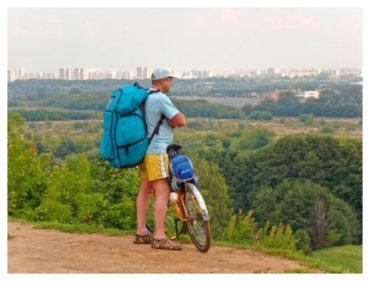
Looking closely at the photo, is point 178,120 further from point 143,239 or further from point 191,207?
point 143,239

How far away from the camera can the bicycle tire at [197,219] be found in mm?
6339

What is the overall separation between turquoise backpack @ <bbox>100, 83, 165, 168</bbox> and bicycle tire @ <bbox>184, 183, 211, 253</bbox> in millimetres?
551

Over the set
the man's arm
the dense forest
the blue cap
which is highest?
the blue cap

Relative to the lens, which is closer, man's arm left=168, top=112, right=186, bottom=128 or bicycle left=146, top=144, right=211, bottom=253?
man's arm left=168, top=112, right=186, bottom=128

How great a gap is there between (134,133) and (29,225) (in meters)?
2.07

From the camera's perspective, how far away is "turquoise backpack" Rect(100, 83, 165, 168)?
6340 mm

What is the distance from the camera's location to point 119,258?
245 inches

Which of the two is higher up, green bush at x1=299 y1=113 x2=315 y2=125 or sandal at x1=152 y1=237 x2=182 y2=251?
green bush at x1=299 y1=113 x2=315 y2=125

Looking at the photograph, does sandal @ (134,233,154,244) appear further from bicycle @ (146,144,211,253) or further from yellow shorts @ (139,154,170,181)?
yellow shorts @ (139,154,170,181)

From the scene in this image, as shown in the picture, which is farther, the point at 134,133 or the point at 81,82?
the point at 81,82

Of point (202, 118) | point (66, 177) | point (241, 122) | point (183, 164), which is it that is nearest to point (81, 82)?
point (66, 177)

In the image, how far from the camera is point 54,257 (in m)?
6.23

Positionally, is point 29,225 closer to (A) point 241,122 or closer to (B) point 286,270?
(B) point 286,270

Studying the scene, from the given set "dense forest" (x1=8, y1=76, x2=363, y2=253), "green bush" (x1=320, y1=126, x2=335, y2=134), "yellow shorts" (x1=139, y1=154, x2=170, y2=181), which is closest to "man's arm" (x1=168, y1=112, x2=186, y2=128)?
"yellow shorts" (x1=139, y1=154, x2=170, y2=181)
